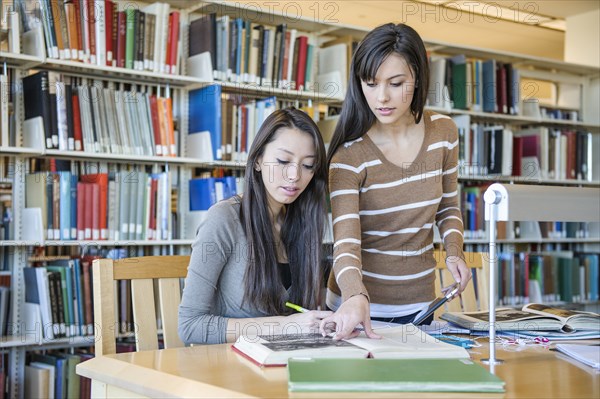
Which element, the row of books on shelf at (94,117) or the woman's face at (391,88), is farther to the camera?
the row of books on shelf at (94,117)

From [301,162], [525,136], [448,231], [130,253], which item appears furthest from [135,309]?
[525,136]

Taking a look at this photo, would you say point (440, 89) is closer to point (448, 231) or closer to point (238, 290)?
point (448, 231)

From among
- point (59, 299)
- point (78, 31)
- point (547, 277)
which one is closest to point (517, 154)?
point (547, 277)

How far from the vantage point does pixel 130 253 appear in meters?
3.37

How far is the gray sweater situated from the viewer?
154 centimetres

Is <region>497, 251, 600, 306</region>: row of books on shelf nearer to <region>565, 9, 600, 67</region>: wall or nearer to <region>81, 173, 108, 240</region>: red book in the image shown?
<region>565, 9, 600, 67</region>: wall

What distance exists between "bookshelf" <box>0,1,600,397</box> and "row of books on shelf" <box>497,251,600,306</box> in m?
0.22

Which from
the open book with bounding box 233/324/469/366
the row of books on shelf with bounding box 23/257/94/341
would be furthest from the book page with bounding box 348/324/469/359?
the row of books on shelf with bounding box 23/257/94/341

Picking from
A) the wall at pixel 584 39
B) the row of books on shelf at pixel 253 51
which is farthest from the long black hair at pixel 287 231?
the wall at pixel 584 39

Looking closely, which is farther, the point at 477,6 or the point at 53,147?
the point at 477,6

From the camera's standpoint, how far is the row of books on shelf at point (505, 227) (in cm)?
431

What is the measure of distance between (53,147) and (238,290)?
167 cm

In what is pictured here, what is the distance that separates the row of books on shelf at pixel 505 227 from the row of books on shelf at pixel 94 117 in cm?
177

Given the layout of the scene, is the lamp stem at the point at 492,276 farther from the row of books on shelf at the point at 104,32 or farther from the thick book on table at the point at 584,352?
the row of books on shelf at the point at 104,32
